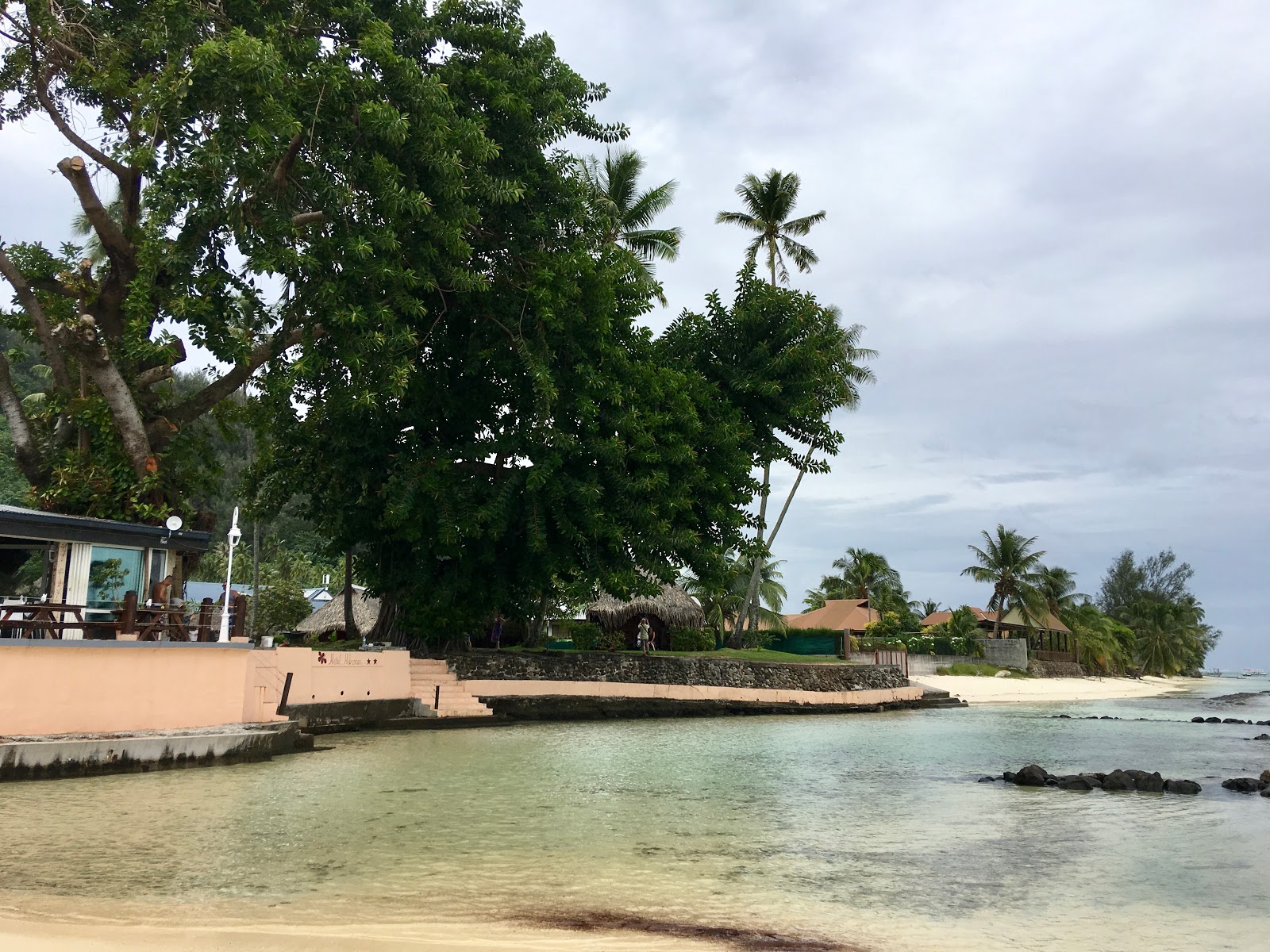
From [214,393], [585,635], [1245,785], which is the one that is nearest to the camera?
[1245,785]

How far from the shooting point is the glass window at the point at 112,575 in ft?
42.4

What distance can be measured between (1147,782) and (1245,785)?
58.0 inches

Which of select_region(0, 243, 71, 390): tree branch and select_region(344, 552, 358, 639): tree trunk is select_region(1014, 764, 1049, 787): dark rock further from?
select_region(0, 243, 71, 390): tree branch

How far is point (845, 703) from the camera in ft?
91.7

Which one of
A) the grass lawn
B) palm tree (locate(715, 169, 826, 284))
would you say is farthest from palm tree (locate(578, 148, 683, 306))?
the grass lawn

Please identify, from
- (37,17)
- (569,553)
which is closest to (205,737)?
(569,553)

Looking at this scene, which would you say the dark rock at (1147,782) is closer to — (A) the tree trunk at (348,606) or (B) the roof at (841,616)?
(A) the tree trunk at (348,606)

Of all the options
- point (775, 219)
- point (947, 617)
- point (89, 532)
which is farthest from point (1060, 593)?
point (89, 532)

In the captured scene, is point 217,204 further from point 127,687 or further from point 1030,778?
point 1030,778

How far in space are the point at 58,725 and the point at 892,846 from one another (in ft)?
31.0

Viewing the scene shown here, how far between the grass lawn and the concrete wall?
32.2 meters

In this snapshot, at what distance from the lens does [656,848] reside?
8.02 meters

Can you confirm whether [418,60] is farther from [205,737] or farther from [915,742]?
[915,742]

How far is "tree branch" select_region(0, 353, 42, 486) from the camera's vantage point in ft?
52.1
